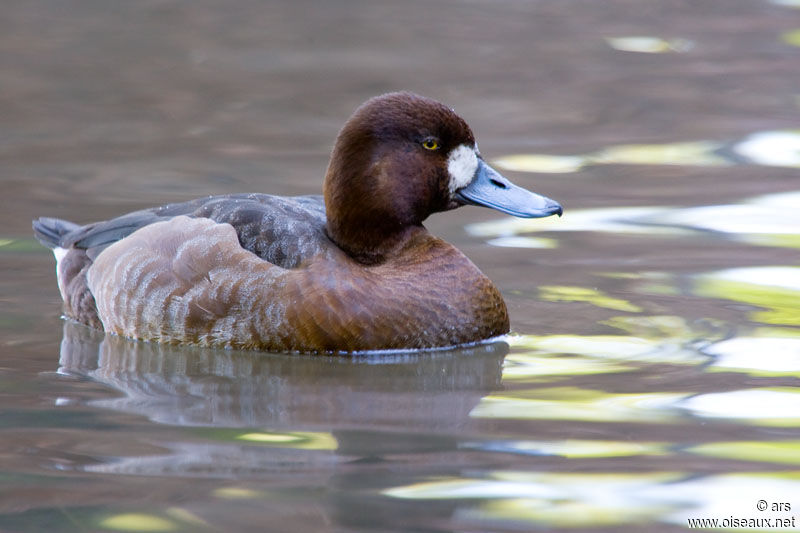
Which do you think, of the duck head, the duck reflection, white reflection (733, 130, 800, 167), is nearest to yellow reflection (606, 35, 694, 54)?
white reflection (733, 130, 800, 167)

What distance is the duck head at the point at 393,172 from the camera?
6016mm

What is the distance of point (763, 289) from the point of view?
6.61 metres

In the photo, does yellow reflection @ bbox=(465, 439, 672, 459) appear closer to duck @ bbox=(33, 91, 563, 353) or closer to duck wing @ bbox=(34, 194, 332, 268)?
duck @ bbox=(33, 91, 563, 353)

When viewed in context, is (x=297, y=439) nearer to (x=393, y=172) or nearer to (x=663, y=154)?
(x=393, y=172)

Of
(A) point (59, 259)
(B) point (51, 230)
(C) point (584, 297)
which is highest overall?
(B) point (51, 230)

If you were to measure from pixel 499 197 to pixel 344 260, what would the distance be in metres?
0.81

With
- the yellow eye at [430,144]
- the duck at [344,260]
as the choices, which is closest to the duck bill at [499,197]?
the duck at [344,260]

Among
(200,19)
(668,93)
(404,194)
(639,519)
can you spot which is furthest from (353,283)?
(200,19)

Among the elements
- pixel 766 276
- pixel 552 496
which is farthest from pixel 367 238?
pixel 552 496

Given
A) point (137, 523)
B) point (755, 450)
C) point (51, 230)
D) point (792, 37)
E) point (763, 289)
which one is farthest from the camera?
point (792, 37)

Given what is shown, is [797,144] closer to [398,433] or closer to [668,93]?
[668,93]

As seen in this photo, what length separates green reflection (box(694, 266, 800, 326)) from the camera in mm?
6230

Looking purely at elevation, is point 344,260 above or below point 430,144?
below

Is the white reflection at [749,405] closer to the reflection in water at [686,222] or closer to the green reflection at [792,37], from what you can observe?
the reflection in water at [686,222]
